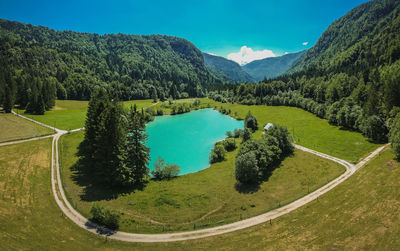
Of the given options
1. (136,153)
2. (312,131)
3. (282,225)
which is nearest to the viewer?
(282,225)

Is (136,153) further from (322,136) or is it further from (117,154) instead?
(322,136)

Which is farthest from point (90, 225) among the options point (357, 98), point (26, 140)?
point (357, 98)

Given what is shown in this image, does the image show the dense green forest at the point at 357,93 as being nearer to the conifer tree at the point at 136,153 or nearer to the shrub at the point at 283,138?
the shrub at the point at 283,138

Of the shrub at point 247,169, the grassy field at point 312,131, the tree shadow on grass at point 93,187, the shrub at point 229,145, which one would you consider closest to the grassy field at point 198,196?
the tree shadow on grass at point 93,187

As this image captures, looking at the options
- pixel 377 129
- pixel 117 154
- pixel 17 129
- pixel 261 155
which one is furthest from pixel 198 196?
pixel 17 129

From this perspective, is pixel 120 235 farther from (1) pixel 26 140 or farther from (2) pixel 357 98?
(2) pixel 357 98

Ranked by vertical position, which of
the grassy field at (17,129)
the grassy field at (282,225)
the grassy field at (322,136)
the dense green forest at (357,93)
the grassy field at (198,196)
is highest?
the dense green forest at (357,93)
